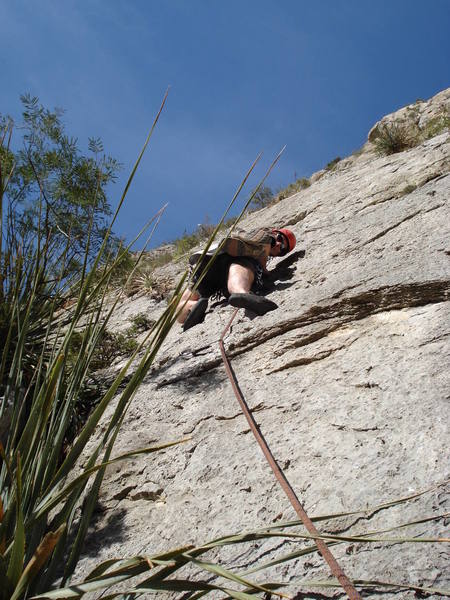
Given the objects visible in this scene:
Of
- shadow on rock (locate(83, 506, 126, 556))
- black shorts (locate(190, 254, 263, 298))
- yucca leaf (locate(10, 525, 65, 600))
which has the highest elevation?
black shorts (locate(190, 254, 263, 298))

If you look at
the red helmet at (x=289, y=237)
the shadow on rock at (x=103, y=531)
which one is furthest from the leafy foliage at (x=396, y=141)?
the shadow on rock at (x=103, y=531)

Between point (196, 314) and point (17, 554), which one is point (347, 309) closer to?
point (196, 314)

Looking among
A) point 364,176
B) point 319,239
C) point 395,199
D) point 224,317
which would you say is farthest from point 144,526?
point 364,176

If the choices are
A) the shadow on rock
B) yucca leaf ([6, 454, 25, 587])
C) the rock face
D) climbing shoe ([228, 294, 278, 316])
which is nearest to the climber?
the rock face

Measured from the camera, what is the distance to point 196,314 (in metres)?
4.01

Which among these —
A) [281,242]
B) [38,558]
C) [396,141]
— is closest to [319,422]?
[38,558]

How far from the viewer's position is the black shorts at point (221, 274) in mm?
4270

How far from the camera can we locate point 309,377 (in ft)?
8.16

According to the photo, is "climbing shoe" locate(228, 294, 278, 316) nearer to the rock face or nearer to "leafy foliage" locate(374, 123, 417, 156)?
the rock face

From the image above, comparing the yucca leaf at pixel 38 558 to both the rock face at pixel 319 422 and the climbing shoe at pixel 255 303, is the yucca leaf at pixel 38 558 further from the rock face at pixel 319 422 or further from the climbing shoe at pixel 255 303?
the climbing shoe at pixel 255 303

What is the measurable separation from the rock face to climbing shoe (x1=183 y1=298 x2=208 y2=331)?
190 millimetres

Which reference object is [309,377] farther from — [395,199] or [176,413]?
[395,199]

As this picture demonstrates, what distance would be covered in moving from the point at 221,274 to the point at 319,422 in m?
2.43

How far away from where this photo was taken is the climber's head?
4.71 m
